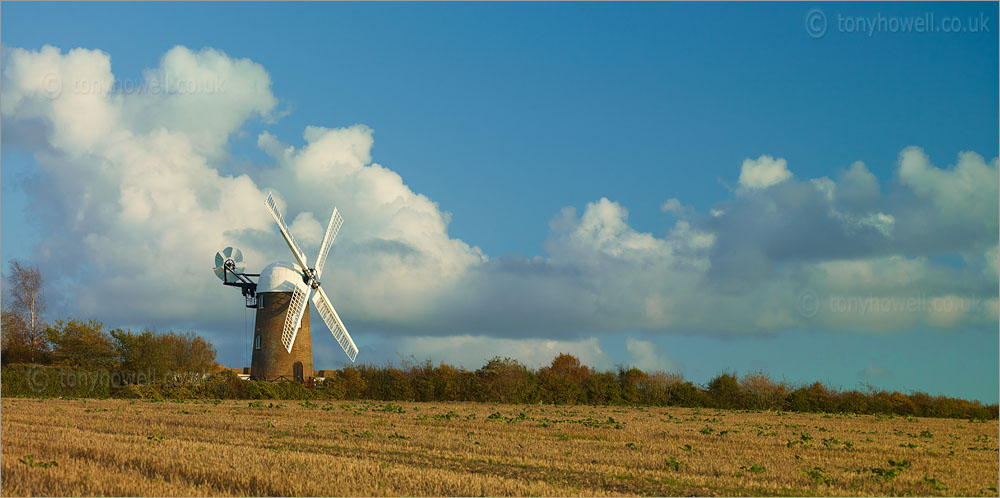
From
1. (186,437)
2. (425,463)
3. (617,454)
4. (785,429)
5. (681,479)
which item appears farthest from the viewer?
(785,429)

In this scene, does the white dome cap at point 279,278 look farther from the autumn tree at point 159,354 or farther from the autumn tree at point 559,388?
the autumn tree at point 559,388

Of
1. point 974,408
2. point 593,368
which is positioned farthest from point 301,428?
point 974,408

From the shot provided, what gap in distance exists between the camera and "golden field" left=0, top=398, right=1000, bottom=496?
46.7 ft

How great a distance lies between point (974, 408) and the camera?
53469 mm

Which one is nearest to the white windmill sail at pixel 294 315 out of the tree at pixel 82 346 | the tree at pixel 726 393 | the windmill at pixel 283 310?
the windmill at pixel 283 310

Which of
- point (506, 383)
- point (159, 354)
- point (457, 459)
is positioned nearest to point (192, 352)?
point (159, 354)

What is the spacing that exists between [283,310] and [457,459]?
46330mm

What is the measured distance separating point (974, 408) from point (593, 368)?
24.9m

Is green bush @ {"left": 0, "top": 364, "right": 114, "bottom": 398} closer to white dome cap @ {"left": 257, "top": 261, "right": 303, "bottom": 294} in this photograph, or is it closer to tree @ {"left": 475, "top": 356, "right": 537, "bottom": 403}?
white dome cap @ {"left": 257, "top": 261, "right": 303, "bottom": 294}

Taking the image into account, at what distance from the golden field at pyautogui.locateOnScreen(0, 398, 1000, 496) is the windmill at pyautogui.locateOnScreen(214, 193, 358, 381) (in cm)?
3084

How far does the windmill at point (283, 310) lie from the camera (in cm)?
6125

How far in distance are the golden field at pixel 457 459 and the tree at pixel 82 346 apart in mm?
30777

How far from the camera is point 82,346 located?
58938 mm

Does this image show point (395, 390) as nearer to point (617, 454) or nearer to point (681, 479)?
point (617, 454)
